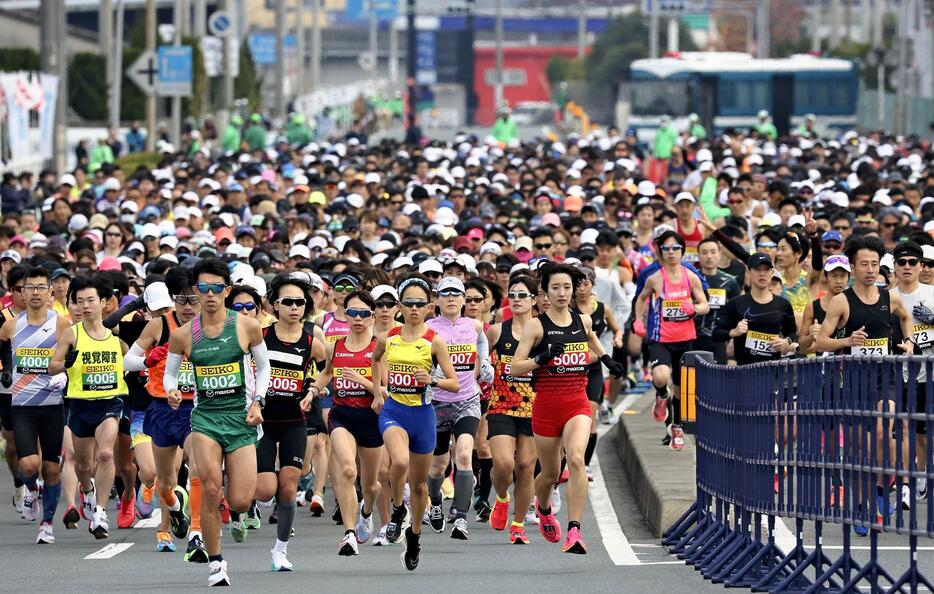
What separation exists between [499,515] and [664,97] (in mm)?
51372

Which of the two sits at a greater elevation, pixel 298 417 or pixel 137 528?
pixel 298 417

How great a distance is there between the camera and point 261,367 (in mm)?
12508

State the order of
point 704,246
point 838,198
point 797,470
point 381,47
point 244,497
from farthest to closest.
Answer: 1. point 381,47
2. point 838,198
3. point 704,246
4. point 244,497
5. point 797,470

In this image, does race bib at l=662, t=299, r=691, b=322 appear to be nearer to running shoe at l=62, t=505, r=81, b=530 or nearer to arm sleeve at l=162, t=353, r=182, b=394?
running shoe at l=62, t=505, r=81, b=530

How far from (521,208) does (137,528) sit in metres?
12.0

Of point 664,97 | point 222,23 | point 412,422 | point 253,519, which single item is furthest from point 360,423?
point 664,97

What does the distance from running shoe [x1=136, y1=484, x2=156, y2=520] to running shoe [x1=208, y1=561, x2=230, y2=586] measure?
3.07m

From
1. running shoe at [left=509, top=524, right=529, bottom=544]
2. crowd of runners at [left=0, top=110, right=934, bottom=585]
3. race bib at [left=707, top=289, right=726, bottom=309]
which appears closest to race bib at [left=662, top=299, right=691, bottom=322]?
crowd of runners at [left=0, top=110, right=934, bottom=585]

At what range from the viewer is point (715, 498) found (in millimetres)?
13445

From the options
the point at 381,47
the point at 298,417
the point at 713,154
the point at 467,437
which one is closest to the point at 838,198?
the point at 467,437

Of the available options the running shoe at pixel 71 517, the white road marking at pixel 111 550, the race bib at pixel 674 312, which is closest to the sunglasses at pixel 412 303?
the white road marking at pixel 111 550

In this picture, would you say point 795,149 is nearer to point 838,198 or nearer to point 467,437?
point 838,198

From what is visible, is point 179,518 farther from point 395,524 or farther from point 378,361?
point 378,361

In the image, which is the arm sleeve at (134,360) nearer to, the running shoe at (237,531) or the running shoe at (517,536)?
the running shoe at (237,531)
